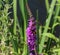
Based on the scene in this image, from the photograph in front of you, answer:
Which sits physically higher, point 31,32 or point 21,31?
point 31,32

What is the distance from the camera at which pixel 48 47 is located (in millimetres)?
2605

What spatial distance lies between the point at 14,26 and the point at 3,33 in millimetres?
178

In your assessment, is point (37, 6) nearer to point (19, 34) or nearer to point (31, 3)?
point (31, 3)

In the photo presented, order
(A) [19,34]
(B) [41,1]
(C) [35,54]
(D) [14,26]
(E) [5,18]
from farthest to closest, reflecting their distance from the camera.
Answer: (B) [41,1], (A) [19,34], (D) [14,26], (E) [5,18], (C) [35,54]

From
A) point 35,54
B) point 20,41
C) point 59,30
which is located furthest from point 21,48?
point 35,54

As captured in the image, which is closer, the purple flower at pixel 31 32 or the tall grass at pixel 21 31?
the purple flower at pixel 31 32

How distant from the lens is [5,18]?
2453 mm

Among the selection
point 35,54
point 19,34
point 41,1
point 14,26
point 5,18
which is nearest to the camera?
point 35,54

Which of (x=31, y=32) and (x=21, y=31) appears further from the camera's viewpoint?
(x=21, y=31)

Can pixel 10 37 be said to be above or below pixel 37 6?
below

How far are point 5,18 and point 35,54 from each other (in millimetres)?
723

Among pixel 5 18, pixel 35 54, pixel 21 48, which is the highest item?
pixel 5 18

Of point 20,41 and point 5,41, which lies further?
point 20,41

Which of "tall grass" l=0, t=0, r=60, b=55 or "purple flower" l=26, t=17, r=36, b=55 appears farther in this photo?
"tall grass" l=0, t=0, r=60, b=55
